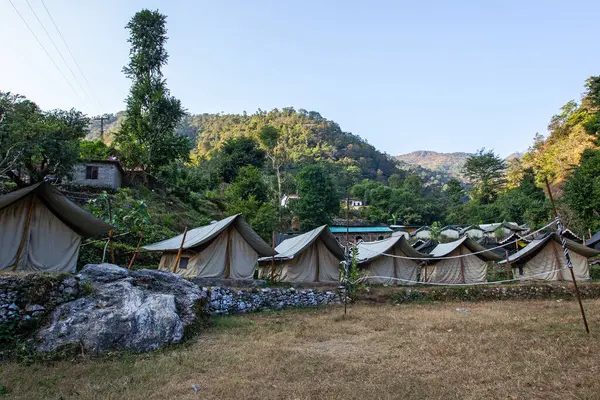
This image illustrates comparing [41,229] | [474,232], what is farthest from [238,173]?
[41,229]

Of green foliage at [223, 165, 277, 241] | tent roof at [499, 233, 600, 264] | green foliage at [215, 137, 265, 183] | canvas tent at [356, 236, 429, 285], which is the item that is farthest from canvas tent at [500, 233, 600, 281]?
green foliage at [215, 137, 265, 183]

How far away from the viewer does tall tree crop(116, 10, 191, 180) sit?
3222cm

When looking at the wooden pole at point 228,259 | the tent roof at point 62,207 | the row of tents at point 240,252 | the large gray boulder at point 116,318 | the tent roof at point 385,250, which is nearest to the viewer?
the large gray boulder at point 116,318

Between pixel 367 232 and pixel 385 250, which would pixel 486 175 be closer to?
pixel 367 232

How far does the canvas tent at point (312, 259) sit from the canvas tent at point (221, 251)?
1.57m

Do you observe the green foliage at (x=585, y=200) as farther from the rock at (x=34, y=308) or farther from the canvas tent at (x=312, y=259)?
the rock at (x=34, y=308)

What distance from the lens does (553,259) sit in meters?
19.6

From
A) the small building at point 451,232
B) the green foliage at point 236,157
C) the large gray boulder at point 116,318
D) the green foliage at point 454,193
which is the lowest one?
the large gray boulder at point 116,318

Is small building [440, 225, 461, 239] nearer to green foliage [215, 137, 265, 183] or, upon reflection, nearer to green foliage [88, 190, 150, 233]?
green foliage [215, 137, 265, 183]

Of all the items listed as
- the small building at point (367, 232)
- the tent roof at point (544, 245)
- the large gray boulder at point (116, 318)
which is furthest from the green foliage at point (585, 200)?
the large gray boulder at point (116, 318)

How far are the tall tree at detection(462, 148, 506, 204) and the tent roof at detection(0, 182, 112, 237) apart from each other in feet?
211

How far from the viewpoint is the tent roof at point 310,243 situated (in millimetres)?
16519

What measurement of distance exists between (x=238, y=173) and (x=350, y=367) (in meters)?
40.0

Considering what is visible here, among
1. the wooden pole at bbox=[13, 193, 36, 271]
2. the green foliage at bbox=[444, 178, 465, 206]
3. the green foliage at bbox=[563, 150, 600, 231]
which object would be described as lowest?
the wooden pole at bbox=[13, 193, 36, 271]
